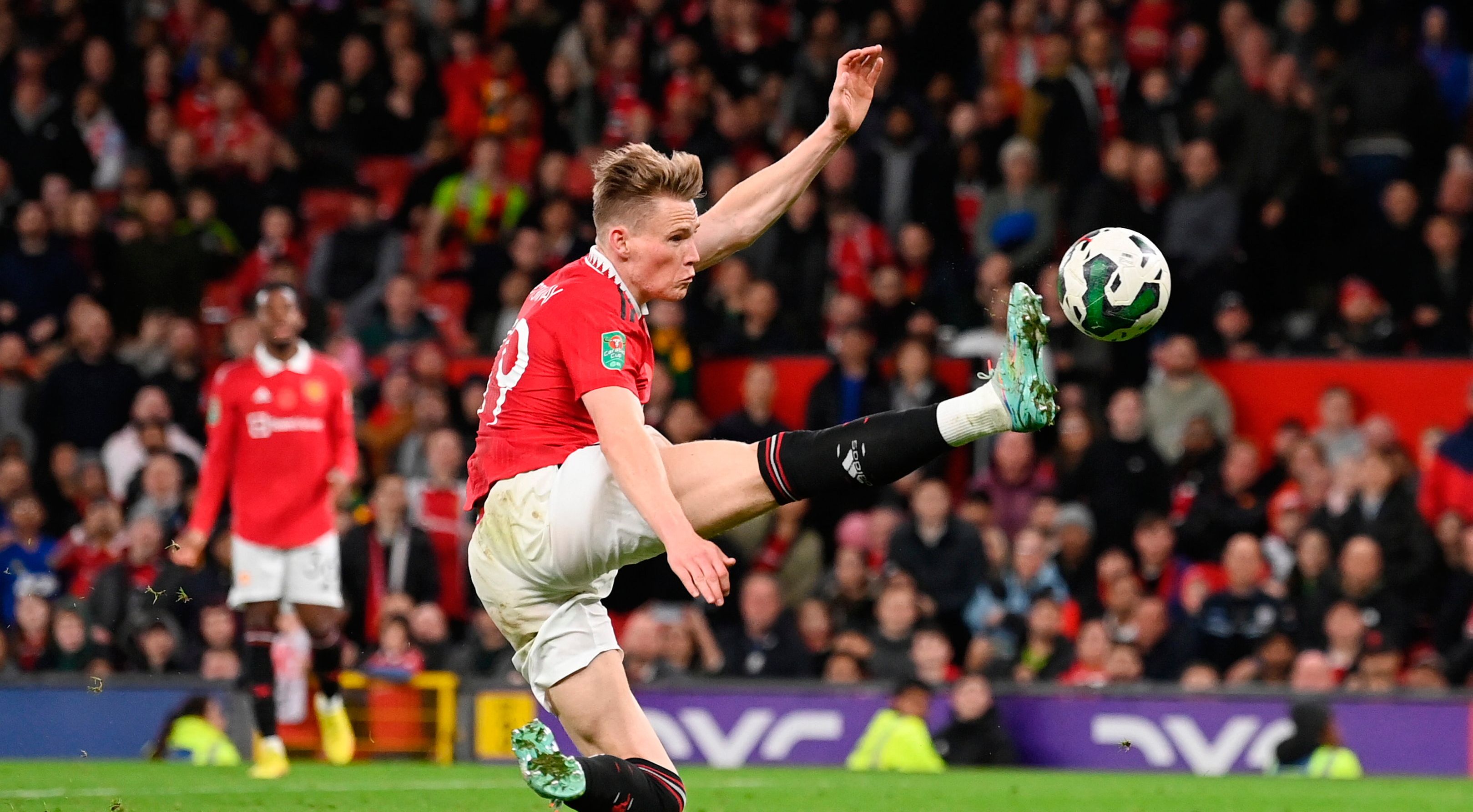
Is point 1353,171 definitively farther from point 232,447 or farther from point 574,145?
point 232,447

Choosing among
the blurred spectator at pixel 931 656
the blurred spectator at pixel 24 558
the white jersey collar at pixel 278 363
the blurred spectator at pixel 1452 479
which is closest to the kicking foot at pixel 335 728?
the white jersey collar at pixel 278 363

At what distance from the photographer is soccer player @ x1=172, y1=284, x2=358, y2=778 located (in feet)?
33.4

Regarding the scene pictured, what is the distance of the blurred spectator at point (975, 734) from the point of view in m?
10.8

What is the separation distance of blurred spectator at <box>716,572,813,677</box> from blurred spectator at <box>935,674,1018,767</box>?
108 cm

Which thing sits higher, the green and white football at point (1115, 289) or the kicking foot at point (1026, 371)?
the green and white football at point (1115, 289)

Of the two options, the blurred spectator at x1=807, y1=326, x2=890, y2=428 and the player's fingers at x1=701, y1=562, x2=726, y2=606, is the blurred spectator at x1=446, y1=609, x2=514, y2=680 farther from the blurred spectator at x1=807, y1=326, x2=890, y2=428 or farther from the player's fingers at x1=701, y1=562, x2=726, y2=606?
the player's fingers at x1=701, y1=562, x2=726, y2=606

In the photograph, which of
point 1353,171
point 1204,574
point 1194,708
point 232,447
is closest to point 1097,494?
point 1204,574

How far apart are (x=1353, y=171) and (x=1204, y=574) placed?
3.29m

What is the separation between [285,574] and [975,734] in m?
3.57

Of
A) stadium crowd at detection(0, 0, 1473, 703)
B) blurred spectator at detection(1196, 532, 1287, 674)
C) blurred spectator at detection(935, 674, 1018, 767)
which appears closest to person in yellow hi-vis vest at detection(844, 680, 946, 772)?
blurred spectator at detection(935, 674, 1018, 767)

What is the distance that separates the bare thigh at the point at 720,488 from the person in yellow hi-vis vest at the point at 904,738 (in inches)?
212

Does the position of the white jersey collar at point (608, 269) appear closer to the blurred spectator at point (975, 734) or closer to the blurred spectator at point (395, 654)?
the blurred spectator at point (975, 734)

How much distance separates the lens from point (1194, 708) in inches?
418

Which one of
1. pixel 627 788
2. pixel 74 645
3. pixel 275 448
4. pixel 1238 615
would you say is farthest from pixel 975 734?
pixel 627 788
